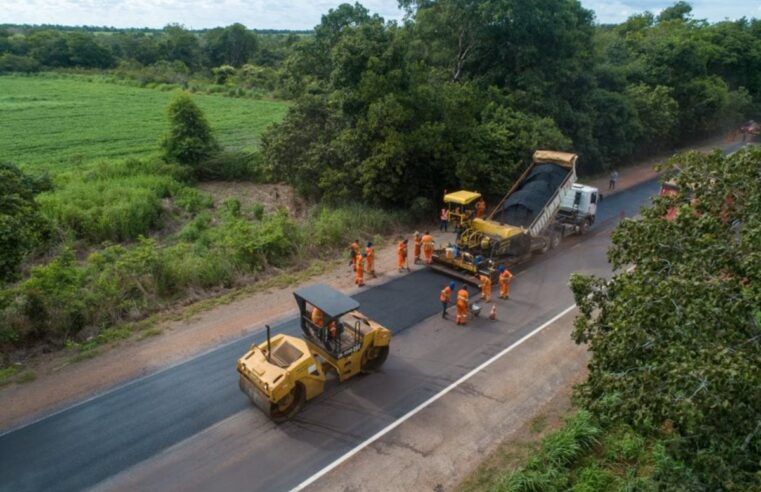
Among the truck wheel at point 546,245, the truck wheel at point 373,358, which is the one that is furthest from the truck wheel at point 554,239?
the truck wheel at point 373,358

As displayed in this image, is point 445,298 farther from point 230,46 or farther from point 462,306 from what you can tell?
point 230,46

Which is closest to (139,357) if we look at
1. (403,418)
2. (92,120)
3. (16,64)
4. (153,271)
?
(153,271)

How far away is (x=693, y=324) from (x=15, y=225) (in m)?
12.1

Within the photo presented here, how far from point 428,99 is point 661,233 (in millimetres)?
16262

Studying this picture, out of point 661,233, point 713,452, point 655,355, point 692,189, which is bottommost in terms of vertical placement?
point 713,452

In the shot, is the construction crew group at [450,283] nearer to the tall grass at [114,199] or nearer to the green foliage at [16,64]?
the tall grass at [114,199]

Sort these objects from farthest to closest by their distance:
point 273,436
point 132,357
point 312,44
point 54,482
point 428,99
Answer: point 312,44, point 428,99, point 132,357, point 273,436, point 54,482

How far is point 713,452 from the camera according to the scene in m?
6.30

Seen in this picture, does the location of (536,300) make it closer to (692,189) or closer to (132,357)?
(692,189)

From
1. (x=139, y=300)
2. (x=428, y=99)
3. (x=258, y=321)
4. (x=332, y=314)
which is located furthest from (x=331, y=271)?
(x=428, y=99)

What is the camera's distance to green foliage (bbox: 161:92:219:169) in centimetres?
3222

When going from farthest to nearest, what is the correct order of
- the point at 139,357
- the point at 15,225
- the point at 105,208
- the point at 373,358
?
the point at 105,208 → the point at 139,357 → the point at 373,358 → the point at 15,225

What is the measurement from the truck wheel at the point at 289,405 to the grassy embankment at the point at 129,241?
5425 mm

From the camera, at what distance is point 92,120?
47281 millimetres
